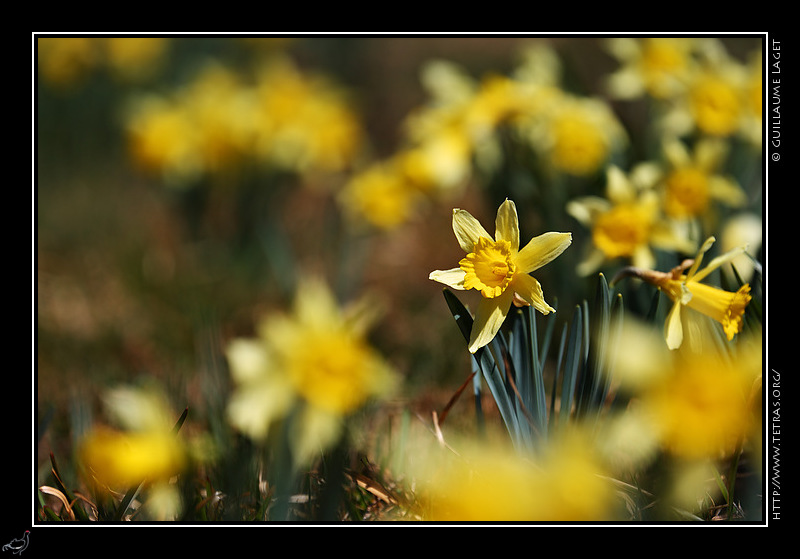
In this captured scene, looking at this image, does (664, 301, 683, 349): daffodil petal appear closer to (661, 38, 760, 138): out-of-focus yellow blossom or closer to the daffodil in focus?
the daffodil in focus

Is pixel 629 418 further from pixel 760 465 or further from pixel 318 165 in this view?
pixel 318 165

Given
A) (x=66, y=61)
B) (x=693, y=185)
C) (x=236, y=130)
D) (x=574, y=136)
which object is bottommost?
(x=693, y=185)

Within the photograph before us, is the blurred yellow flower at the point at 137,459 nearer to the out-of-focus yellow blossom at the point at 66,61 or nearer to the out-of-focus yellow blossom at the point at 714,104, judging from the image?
the out-of-focus yellow blossom at the point at 714,104

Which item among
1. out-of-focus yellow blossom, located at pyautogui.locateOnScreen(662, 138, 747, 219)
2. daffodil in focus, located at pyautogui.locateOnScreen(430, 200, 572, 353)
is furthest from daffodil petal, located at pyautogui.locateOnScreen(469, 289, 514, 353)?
out-of-focus yellow blossom, located at pyautogui.locateOnScreen(662, 138, 747, 219)

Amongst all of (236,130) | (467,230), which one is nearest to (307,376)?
(467,230)

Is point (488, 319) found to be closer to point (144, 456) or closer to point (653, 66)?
point (144, 456)
